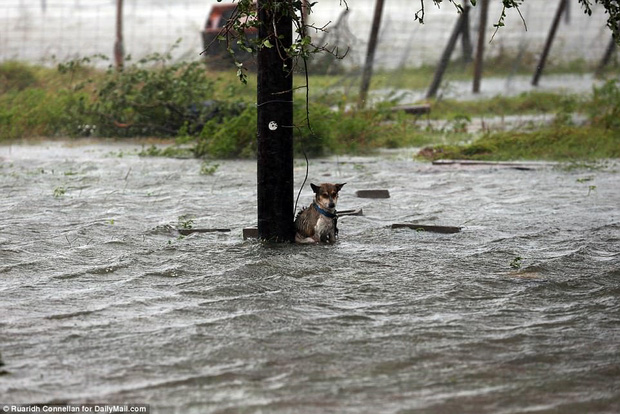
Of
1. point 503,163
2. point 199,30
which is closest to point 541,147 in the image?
point 503,163

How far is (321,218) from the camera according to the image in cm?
824

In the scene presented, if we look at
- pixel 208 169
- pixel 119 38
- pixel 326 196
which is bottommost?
pixel 208 169

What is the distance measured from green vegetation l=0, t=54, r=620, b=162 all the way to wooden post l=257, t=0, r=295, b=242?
4.74 m

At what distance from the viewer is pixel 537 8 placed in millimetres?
30219

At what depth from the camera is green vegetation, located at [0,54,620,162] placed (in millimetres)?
14664

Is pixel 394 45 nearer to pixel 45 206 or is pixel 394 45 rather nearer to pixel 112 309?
pixel 45 206

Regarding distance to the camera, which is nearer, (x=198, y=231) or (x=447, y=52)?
(x=198, y=231)

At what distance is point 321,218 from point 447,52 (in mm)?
12338

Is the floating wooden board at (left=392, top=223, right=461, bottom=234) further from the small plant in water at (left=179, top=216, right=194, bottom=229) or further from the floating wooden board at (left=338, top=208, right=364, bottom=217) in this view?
the small plant in water at (left=179, top=216, right=194, bottom=229)

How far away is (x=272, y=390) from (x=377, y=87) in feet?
51.5

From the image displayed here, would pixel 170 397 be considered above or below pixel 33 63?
below

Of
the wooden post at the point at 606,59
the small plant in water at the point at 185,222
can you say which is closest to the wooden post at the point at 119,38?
the wooden post at the point at 606,59

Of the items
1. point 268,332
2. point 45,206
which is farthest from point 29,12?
point 268,332

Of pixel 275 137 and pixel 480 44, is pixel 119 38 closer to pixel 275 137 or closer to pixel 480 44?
pixel 480 44
